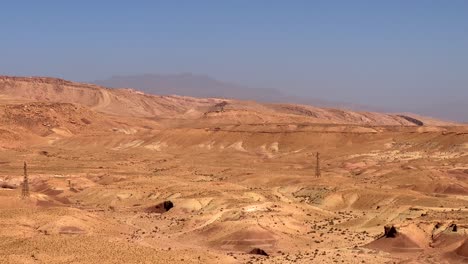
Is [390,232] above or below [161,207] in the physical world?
above

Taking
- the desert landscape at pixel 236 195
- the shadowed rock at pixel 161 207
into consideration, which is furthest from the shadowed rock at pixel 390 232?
the shadowed rock at pixel 161 207

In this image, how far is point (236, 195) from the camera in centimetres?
6241

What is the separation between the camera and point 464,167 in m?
86.8

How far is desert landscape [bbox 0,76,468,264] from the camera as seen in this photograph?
4341cm

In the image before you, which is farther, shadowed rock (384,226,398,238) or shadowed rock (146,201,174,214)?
shadowed rock (146,201,174,214)

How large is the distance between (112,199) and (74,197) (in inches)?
236

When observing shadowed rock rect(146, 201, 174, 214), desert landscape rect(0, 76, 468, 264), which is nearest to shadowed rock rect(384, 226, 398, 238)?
desert landscape rect(0, 76, 468, 264)

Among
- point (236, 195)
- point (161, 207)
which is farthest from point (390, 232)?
point (161, 207)

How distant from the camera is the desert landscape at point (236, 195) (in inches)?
1709

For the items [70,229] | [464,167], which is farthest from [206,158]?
[70,229]

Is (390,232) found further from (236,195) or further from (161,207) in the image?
(161,207)

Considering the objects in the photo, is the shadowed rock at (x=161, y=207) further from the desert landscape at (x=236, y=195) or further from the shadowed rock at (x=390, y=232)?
the shadowed rock at (x=390, y=232)

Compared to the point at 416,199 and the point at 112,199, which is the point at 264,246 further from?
the point at 112,199

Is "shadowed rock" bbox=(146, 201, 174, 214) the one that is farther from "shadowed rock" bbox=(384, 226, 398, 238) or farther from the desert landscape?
"shadowed rock" bbox=(384, 226, 398, 238)
